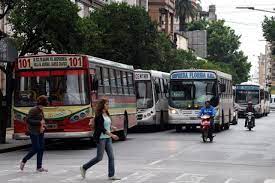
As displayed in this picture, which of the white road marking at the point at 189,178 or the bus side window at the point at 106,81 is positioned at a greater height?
the bus side window at the point at 106,81

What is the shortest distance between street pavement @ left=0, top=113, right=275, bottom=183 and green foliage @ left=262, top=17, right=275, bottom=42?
1592 inches

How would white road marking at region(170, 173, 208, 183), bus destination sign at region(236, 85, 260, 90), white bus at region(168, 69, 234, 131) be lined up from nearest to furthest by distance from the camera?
white road marking at region(170, 173, 208, 183)
white bus at region(168, 69, 234, 131)
bus destination sign at region(236, 85, 260, 90)

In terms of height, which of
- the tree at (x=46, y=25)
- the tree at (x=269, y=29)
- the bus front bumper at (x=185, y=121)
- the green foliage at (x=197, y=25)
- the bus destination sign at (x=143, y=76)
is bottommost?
the bus front bumper at (x=185, y=121)

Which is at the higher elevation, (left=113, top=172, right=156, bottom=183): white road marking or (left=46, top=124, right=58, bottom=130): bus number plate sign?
(left=46, top=124, right=58, bottom=130): bus number plate sign

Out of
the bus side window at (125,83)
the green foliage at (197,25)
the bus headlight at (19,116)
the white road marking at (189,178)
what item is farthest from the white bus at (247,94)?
the green foliage at (197,25)

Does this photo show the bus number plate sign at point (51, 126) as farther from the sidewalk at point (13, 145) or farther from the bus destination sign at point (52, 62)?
the bus destination sign at point (52, 62)

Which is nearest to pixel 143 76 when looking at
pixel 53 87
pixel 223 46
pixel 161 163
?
pixel 53 87

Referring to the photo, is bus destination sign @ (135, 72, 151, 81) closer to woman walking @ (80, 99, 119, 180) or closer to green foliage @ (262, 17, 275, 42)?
woman walking @ (80, 99, 119, 180)

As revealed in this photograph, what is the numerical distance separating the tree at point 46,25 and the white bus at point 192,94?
28.0 ft

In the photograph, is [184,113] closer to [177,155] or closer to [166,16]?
[177,155]

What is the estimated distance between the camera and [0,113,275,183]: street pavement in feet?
48.6

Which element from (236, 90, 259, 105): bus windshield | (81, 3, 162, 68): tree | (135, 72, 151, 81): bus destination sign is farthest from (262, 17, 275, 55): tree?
(135, 72, 151, 81): bus destination sign

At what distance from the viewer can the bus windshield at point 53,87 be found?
2277cm

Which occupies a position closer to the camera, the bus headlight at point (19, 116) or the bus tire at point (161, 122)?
the bus headlight at point (19, 116)
